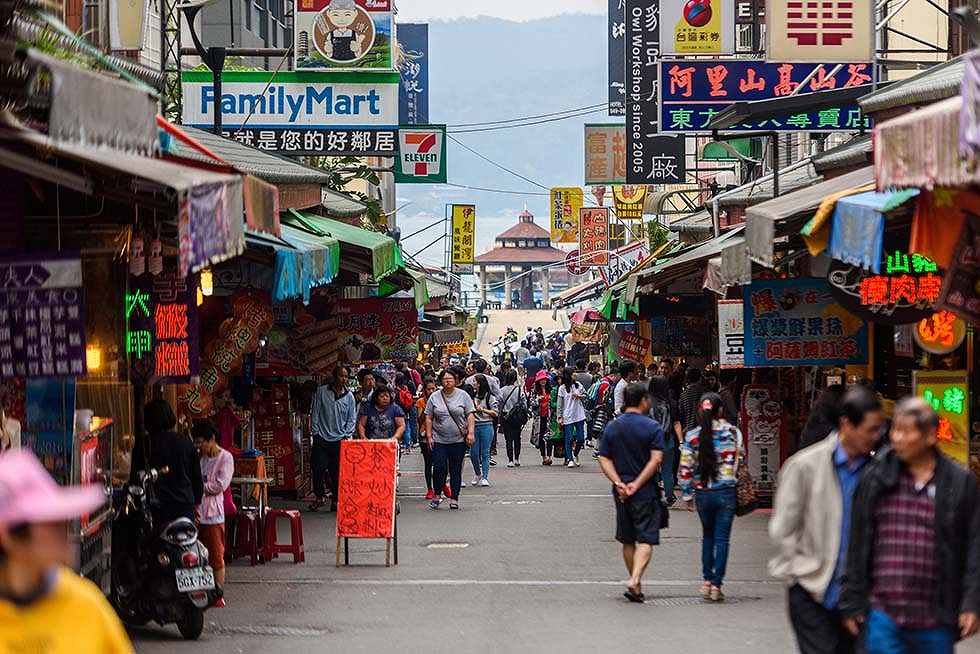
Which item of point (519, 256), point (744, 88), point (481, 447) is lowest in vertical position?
point (481, 447)

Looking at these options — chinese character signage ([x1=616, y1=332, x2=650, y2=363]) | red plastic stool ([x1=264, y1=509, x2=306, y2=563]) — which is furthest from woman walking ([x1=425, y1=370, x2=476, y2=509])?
chinese character signage ([x1=616, y1=332, x2=650, y2=363])

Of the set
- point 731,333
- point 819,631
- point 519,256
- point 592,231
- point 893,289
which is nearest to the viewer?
point 819,631

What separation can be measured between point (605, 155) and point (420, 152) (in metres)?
10.4

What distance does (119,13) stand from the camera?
651 inches

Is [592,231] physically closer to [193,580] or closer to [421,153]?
[421,153]

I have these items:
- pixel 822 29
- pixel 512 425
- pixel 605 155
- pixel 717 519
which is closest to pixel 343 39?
pixel 822 29

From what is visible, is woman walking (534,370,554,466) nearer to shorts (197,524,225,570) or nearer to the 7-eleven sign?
the 7-eleven sign

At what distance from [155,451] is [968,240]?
5.65 meters

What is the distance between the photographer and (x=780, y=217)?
430 inches

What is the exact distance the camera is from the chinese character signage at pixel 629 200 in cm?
4584

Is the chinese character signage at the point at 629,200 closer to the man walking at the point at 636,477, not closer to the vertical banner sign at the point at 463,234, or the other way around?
the vertical banner sign at the point at 463,234

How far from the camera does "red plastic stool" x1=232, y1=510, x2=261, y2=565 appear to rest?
14.6m

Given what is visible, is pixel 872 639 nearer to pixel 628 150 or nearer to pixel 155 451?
pixel 155 451

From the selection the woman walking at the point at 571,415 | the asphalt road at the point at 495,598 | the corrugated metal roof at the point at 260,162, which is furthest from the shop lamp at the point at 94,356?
the woman walking at the point at 571,415
